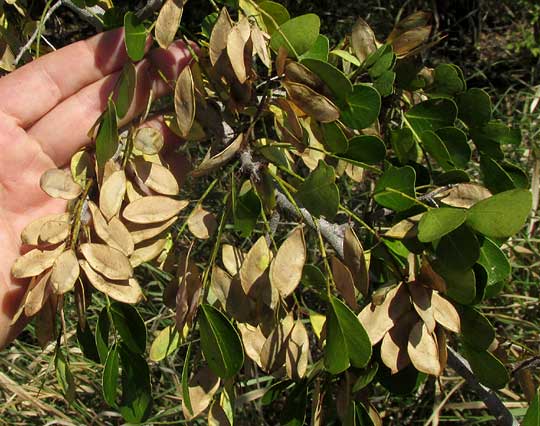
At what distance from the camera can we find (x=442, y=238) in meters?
0.59

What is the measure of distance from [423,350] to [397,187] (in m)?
0.15

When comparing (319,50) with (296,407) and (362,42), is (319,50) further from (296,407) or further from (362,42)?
(296,407)

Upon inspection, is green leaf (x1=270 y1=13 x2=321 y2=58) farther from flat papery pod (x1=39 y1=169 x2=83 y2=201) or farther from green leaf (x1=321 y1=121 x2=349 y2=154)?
flat papery pod (x1=39 y1=169 x2=83 y2=201)

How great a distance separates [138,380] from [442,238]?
0.34 metres

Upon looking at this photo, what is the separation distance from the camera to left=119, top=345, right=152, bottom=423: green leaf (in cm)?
70

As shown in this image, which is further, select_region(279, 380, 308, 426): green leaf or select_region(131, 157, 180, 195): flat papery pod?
select_region(279, 380, 308, 426): green leaf

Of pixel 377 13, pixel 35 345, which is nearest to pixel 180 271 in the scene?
pixel 35 345

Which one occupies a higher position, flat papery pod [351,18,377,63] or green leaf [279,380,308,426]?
flat papery pod [351,18,377,63]

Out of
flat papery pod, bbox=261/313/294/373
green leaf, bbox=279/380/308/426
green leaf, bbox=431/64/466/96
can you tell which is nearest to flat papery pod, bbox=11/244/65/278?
flat papery pod, bbox=261/313/294/373

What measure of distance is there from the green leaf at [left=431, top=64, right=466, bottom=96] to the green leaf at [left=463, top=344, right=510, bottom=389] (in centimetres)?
28

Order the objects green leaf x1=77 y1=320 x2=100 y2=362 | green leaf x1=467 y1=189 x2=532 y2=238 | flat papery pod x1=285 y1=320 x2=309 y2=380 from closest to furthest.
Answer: green leaf x1=467 y1=189 x2=532 y2=238 < flat papery pod x1=285 y1=320 x2=309 y2=380 < green leaf x1=77 y1=320 x2=100 y2=362

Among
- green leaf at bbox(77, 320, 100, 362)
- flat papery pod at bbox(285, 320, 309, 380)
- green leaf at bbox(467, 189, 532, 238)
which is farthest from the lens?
green leaf at bbox(77, 320, 100, 362)

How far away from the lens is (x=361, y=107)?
0.65 metres

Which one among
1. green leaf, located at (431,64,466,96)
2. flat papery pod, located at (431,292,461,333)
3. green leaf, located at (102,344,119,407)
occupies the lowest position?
flat papery pod, located at (431,292,461,333)
